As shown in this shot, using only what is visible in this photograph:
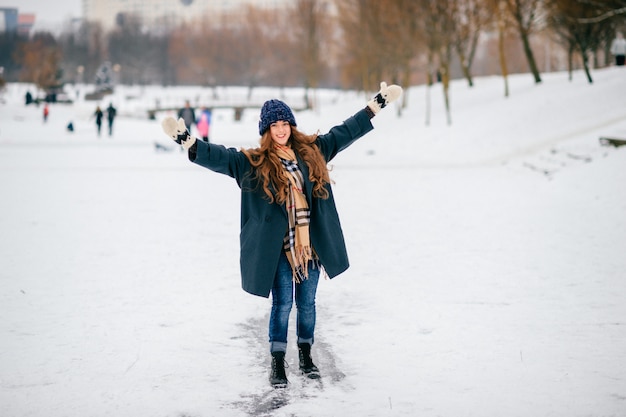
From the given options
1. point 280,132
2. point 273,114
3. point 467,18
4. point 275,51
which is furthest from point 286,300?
point 275,51

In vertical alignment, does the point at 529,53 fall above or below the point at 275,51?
below

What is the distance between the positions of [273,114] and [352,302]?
99.5 inches

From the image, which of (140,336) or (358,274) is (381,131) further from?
(140,336)

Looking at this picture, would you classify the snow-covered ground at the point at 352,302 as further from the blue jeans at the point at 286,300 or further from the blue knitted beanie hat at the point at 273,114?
the blue knitted beanie hat at the point at 273,114

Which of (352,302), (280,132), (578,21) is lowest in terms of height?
(352,302)

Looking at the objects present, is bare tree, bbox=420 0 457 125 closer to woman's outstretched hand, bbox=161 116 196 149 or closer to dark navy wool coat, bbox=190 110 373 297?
dark navy wool coat, bbox=190 110 373 297

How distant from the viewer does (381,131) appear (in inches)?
1189

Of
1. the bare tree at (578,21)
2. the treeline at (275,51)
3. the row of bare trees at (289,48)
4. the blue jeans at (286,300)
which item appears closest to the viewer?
the blue jeans at (286,300)

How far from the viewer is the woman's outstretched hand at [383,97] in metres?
4.43

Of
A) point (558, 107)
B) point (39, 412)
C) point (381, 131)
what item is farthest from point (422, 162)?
point (39, 412)

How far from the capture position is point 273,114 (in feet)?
13.5

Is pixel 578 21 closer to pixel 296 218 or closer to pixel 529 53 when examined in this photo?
pixel 529 53

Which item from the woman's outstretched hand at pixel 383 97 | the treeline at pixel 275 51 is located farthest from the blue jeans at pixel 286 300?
the treeline at pixel 275 51

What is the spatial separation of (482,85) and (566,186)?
24.4 meters
